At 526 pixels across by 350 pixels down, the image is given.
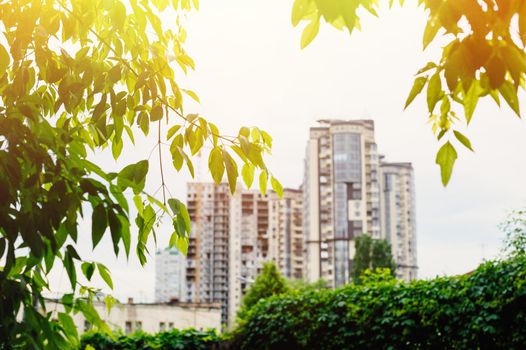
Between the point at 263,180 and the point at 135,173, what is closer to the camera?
the point at 135,173

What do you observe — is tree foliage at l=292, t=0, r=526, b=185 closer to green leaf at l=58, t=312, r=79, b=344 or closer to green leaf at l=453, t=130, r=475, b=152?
green leaf at l=453, t=130, r=475, b=152

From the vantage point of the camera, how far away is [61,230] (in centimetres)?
206

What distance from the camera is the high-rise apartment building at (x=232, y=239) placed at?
103 meters

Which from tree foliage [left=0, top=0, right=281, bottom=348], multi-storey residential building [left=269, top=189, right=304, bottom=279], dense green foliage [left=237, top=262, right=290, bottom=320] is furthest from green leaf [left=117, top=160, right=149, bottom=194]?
multi-storey residential building [left=269, top=189, right=304, bottom=279]

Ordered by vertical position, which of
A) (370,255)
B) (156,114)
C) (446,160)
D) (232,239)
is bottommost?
(446,160)

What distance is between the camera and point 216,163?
2182mm

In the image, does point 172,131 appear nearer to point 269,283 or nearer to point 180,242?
point 180,242

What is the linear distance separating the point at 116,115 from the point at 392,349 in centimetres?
626

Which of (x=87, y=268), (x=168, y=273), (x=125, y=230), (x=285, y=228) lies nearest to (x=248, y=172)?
(x=125, y=230)

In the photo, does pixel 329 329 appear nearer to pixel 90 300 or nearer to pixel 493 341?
pixel 493 341

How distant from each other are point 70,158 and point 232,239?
104 m

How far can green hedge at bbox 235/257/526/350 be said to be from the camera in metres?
6.82

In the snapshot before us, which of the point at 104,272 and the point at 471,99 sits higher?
the point at 471,99

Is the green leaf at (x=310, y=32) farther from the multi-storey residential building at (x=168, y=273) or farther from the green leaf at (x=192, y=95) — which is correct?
the multi-storey residential building at (x=168, y=273)
